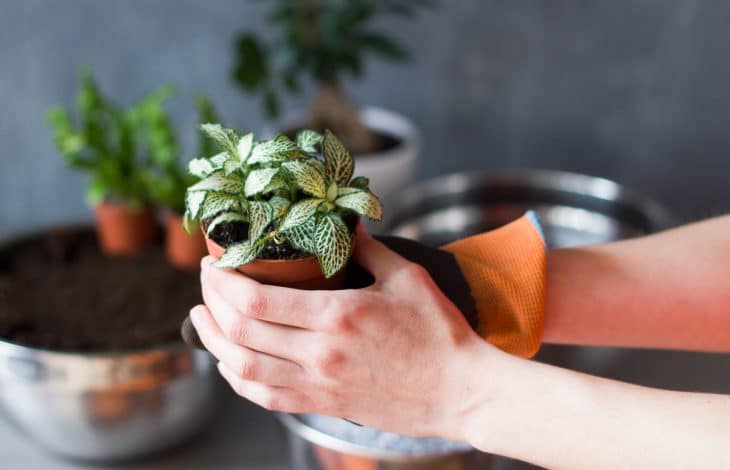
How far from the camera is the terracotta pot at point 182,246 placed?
1.18 m

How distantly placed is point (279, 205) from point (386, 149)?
2.57 feet

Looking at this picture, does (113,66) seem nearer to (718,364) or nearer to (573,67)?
(573,67)

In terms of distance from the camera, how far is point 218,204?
62cm

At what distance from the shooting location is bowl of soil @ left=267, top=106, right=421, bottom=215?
1.27 meters

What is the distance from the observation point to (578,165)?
59.1 inches

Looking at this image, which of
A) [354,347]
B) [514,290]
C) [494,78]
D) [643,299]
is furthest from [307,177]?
[494,78]

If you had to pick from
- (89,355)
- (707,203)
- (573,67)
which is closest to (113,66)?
(89,355)

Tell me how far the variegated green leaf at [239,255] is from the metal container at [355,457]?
37 cm

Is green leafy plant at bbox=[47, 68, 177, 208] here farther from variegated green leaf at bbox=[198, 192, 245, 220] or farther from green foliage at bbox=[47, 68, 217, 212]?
variegated green leaf at bbox=[198, 192, 245, 220]

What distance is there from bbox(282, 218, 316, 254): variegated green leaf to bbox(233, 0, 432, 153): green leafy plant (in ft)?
2.17

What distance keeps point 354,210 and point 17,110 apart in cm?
108

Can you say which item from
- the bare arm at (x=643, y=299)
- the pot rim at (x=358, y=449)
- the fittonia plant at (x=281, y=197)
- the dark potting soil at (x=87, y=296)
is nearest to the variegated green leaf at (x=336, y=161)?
the fittonia plant at (x=281, y=197)

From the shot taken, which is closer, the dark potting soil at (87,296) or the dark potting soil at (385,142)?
the dark potting soil at (87,296)

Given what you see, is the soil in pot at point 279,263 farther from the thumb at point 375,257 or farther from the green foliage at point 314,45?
the green foliage at point 314,45
